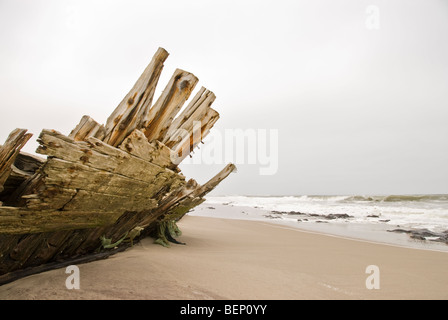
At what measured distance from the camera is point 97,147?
85.4 inches

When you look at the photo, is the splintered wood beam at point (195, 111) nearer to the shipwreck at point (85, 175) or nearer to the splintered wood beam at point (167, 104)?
the shipwreck at point (85, 175)

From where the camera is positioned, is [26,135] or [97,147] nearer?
[26,135]

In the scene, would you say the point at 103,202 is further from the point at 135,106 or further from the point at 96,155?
the point at 135,106

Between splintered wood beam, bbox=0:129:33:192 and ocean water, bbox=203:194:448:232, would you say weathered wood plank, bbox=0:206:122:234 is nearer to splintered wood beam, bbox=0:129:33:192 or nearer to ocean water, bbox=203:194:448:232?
splintered wood beam, bbox=0:129:33:192

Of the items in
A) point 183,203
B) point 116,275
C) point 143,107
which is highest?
point 143,107

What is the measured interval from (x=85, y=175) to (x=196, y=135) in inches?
70.6

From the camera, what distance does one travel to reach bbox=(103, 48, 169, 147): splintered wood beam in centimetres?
246

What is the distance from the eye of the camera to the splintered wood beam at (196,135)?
356cm

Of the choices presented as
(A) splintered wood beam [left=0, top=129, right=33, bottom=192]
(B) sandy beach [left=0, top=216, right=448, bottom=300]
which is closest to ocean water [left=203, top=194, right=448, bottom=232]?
(B) sandy beach [left=0, top=216, right=448, bottom=300]

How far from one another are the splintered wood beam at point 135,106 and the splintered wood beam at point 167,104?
0.31m
